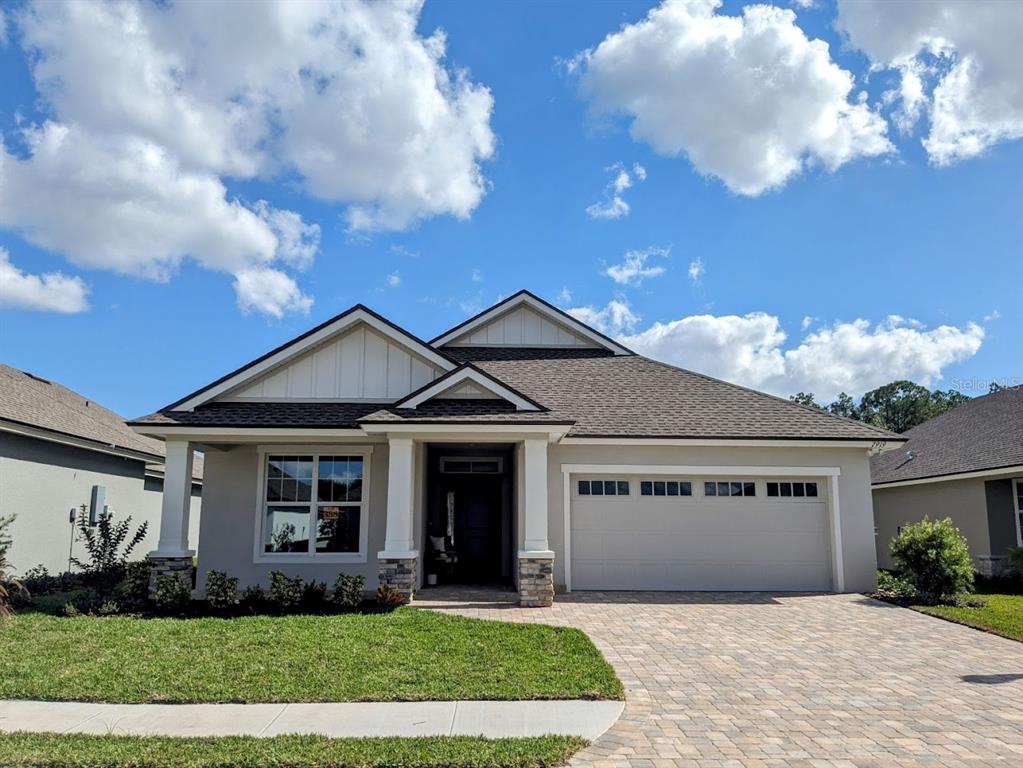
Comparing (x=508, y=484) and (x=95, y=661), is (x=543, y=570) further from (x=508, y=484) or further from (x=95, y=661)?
(x=95, y=661)

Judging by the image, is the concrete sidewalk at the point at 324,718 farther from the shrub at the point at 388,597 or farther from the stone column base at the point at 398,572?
the stone column base at the point at 398,572

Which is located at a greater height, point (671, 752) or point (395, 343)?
point (395, 343)

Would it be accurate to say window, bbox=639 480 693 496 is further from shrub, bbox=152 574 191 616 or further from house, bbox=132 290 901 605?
shrub, bbox=152 574 191 616

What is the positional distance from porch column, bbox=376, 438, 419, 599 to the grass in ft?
18.8

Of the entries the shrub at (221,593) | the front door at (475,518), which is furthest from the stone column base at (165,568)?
the front door at (475,518)

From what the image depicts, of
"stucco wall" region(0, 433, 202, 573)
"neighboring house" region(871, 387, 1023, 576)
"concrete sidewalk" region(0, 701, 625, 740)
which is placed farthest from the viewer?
"neighboring house" region(871, 387, 1023, 576)

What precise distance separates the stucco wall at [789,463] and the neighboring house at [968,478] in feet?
14.1

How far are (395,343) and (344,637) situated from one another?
606 cm

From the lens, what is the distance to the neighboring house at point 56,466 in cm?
1402

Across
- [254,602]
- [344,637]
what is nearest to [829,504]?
[344,637]

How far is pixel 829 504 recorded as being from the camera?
13664mm

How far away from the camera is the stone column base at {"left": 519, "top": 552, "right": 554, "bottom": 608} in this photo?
11125 millimetres

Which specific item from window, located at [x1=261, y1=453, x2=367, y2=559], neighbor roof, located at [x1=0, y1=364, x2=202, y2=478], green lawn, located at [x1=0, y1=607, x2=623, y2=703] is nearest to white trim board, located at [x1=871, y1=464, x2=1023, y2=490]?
green lawn, located at [x1=0, y1=607, x2=623, y2=703]

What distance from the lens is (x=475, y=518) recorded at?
15.9 meters
